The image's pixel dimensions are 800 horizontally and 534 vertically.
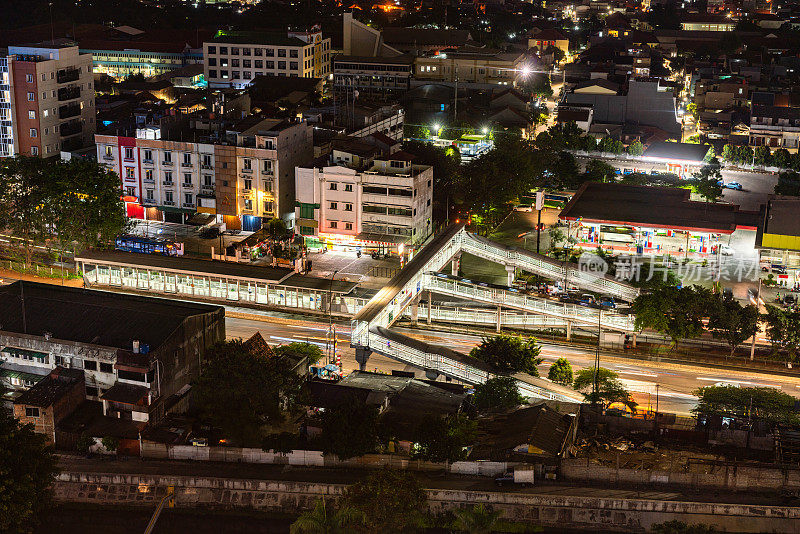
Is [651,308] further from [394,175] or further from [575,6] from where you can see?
[575,6]

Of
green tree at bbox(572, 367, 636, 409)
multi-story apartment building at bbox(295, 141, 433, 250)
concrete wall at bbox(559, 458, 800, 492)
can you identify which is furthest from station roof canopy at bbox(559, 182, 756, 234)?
concrete wall at bbox(559, 458, 800, 492)

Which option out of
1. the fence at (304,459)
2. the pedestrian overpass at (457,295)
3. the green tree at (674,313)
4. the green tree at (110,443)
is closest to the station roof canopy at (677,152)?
the pedestrian overpass at (457,295)

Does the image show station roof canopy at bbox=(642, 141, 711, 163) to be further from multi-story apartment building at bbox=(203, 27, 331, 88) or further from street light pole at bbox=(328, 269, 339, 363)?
street light pole at bbox=(328, 269, 339, 363)

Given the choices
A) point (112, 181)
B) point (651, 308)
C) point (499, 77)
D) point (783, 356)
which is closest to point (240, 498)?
point (651, 308)

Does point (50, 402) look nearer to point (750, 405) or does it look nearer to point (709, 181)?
point (750, 405)

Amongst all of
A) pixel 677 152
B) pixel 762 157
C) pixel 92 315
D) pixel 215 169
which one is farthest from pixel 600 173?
pixel 92 315

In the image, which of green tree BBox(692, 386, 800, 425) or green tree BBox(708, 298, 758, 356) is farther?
green tree BBox(708, 298, 758, 356)

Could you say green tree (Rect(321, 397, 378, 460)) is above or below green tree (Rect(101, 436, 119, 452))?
above
